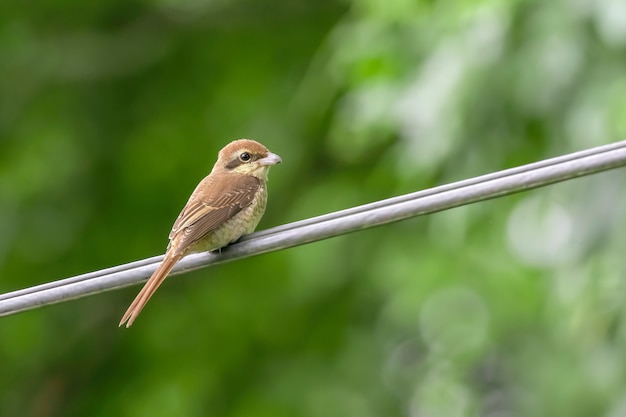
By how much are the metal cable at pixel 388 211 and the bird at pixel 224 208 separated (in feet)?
2.47

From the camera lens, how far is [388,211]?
15.0 ft

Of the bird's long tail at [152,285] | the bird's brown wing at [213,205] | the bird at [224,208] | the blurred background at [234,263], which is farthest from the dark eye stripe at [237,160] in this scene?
the bird's long tail at [152,285]

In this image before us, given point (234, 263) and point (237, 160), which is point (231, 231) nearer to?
point (237, 160)

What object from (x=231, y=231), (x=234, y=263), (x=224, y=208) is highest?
(x=224, y=208)

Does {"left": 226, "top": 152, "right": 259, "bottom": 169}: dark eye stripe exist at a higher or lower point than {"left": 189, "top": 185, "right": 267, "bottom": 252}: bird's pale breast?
higher

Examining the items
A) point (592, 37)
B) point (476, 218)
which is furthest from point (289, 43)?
point (592, 37)

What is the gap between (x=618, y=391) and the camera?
6.65 m

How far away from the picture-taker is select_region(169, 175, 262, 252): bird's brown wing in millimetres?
6070

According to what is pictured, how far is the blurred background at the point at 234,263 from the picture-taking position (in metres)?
8.95

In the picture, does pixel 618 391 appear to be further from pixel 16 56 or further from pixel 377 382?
pixel 16 56

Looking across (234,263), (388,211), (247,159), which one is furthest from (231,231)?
(234,263)

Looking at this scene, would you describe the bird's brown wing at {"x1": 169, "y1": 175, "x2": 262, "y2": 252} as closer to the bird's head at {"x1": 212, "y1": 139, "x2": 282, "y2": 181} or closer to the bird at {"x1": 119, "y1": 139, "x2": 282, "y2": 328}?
the bird at {"x1": 119, "y1": 139, "x2": 282, "y2": 328}

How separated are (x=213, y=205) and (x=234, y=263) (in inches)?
190

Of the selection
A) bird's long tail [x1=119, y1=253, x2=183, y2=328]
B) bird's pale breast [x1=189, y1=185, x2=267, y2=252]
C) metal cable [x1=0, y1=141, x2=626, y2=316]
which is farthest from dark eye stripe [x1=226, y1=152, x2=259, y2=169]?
metal cable [x1=0, y1=141, x2=626, y2=316]
